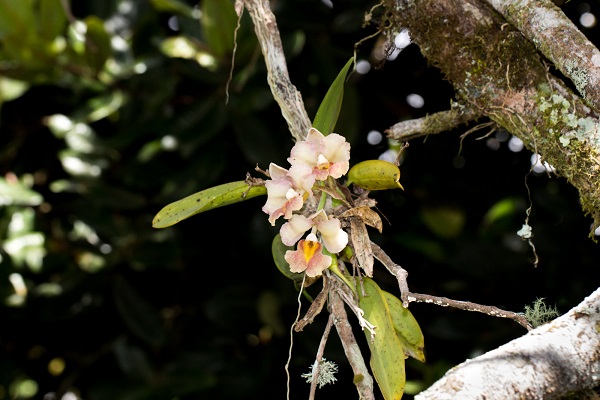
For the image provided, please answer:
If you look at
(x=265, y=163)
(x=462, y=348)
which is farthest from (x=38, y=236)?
Result: (x=462, y=348)

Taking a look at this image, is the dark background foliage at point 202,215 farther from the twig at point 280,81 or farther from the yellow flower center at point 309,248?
the yellow flower center at point 309,248

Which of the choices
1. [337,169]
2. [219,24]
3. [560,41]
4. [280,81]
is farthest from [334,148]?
[219,24]

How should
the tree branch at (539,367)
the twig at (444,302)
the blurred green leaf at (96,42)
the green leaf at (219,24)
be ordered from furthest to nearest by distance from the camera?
the blurred green leaf at (96,42) < the green leaf at (219,24) < the twig at (444,302) < the tree branch at (539,367)

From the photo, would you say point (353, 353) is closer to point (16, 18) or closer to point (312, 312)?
point (312, 312)

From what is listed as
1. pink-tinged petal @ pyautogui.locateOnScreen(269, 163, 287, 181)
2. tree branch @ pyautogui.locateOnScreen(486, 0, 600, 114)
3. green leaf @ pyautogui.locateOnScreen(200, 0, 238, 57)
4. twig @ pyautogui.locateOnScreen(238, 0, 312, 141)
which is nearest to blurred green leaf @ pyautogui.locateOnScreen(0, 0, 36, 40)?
green leaf @ pyautogui.locateOnScreen(200, 0, 238, 57)

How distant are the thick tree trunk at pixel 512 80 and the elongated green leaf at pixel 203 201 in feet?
0.91

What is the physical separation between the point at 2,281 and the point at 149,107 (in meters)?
0.57

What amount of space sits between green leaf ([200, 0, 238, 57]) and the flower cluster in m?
0.82

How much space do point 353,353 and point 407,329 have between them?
0.33ft

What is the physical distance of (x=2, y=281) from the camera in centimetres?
173

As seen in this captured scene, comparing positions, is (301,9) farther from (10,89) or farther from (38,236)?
(38,236)

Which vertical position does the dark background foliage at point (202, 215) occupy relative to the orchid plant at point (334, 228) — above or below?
below

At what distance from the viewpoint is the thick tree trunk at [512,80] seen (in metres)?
0.75

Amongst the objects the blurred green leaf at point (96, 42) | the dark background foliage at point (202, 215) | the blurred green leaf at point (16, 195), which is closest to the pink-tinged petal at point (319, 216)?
the dark background foliage at point (202, 215)
